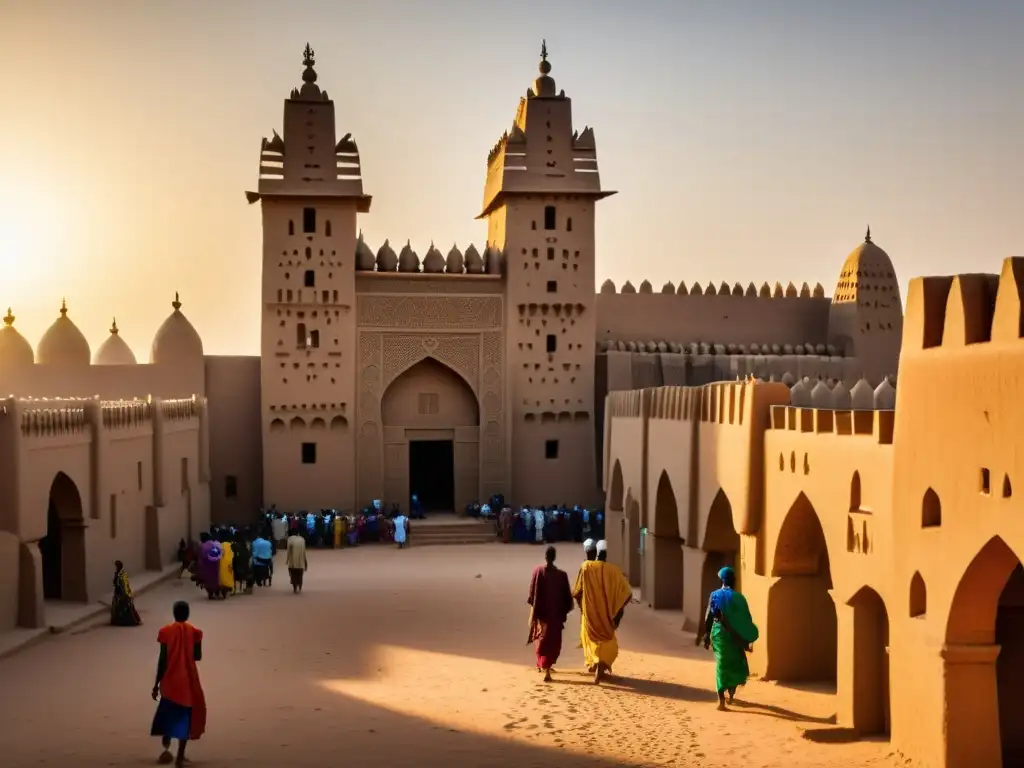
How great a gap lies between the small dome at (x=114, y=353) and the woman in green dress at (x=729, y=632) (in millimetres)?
22765

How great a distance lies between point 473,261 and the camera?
3017 centimetres

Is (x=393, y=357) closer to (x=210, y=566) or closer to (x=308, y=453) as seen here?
(x=308, y=453)

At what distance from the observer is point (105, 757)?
984 cm

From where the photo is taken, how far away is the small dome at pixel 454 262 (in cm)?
3005

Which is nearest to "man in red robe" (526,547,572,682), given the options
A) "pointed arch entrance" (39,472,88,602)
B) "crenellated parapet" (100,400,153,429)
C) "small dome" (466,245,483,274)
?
"pointed arch entrance" (39,472,88,602)

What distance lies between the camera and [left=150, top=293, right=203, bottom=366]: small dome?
94.7 ft

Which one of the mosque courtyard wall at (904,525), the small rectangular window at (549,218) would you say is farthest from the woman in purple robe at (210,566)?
the small rectangular window at (549,218)

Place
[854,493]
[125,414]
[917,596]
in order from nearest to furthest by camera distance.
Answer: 1. [917,596]
2. [854,493]
3. [125,414]

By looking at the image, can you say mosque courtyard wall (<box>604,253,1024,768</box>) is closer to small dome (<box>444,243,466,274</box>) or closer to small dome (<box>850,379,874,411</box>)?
small dome (<box>850,379,874,411</box>)

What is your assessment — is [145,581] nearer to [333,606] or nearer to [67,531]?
[67,531]

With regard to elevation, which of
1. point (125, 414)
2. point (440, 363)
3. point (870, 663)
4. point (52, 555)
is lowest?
point (870, 663)

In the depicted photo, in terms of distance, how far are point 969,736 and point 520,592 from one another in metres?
11.8

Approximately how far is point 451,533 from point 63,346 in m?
10.6

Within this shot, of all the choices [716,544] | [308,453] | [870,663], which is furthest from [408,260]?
[870,663]
